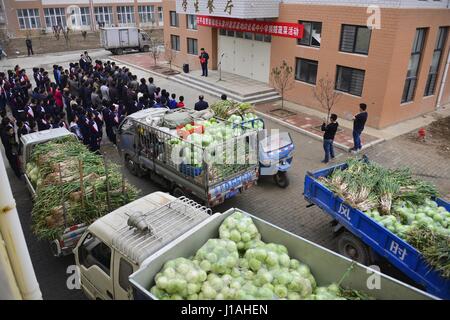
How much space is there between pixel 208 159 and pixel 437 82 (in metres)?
12.8

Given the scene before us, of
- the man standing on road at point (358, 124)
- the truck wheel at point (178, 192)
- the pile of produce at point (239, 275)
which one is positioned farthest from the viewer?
the man standing on road at point (358, 124)

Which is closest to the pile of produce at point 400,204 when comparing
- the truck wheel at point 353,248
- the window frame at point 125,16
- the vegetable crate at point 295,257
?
the truck wheel at point 353,248

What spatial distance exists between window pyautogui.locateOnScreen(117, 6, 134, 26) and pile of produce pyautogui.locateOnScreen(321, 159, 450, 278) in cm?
4198

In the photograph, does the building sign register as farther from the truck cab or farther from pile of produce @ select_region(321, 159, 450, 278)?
the truck cab

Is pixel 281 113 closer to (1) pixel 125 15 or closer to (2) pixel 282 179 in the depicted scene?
(2) pixel 282 179

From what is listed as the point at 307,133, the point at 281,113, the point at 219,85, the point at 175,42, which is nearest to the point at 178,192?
the point at 307,133

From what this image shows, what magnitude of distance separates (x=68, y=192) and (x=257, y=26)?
1369cm

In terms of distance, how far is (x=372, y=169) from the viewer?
25.6 feet

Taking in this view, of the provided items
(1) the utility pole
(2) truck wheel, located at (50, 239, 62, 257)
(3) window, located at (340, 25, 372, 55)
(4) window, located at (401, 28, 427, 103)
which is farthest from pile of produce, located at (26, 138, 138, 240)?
(4) window, located at (401, 28, 427, 103)

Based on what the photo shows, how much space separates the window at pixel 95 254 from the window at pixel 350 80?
11.9m

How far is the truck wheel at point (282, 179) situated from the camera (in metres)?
9.96

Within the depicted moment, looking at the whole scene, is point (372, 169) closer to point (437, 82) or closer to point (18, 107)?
point (437, 82)

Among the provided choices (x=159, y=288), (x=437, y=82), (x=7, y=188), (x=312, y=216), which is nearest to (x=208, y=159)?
(x=312, y=216)

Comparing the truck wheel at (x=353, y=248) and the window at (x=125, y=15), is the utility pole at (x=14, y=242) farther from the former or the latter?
the window at (x=125, y=15)
